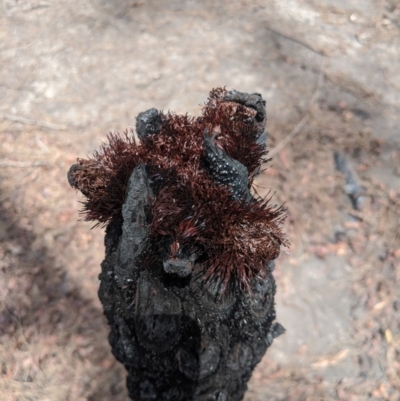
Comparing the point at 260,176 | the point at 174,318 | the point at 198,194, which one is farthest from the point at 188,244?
the point at 260,176

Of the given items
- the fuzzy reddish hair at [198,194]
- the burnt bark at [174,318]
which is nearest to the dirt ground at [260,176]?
the burnt bark at [174,318]

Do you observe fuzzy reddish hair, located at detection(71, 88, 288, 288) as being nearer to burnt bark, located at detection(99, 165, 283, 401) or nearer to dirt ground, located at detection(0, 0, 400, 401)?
burnt bark, located at detection(99, 165, 283, 401)

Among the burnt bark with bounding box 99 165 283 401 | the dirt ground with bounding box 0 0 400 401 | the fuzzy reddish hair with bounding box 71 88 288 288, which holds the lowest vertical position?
the dirt ground with bounding box 0 0 400 401

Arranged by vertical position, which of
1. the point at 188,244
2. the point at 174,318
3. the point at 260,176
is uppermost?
the point at 188,244

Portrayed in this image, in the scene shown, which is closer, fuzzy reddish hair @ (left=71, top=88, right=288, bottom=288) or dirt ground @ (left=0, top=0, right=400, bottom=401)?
fuzzy reddish hair @ (left=71, top=88, right=288, bottom=288)

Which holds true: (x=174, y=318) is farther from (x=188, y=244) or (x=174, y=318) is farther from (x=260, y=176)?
(x=260, y=176)

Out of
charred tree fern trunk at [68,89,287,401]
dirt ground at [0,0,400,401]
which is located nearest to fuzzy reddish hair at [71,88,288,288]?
charred tree fern trunk at [68,89,287,401]

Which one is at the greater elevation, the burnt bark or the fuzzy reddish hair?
the fuzzy reddish hair
